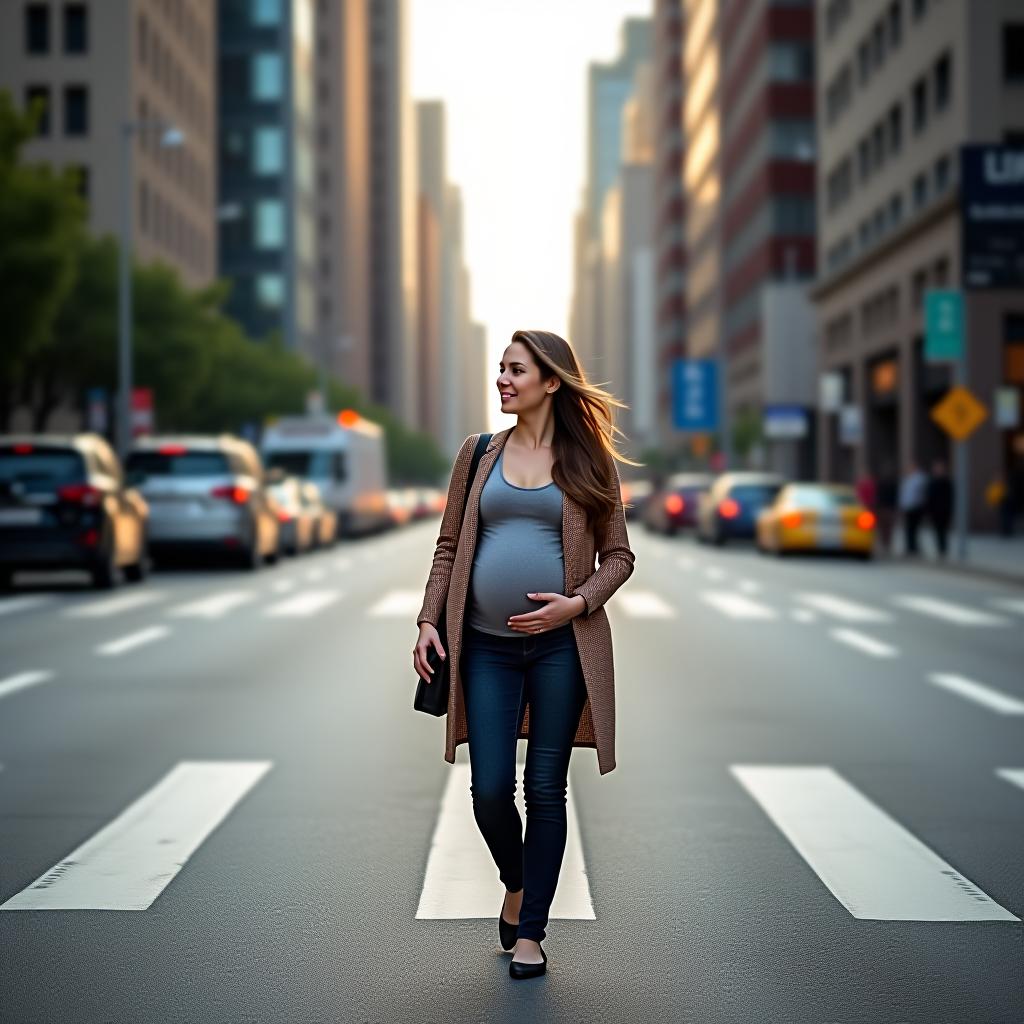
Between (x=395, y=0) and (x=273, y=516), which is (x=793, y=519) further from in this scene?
(x=395, y=0)

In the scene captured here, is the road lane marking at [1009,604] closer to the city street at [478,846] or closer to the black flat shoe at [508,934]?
the city street at [478,846]

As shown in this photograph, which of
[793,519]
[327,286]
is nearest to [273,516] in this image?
[793,519]

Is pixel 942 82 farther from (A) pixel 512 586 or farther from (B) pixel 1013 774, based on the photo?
(A) pixel 512 586

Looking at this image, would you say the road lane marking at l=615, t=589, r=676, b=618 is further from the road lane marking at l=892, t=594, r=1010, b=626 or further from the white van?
the white van

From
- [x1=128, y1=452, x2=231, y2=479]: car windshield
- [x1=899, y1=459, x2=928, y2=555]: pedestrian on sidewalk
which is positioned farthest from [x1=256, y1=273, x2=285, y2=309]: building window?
[x1=128, y1=452, x2=231, y2=479]: car windshield

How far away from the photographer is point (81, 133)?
6350 cm

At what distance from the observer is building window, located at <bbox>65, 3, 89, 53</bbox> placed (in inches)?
2493

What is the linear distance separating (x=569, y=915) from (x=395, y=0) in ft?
621

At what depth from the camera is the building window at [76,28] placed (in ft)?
208

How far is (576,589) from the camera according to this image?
15.6ft

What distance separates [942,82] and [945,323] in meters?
16.5

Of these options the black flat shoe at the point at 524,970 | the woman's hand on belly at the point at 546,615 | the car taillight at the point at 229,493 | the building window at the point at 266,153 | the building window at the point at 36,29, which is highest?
the building window at the point at 266,153

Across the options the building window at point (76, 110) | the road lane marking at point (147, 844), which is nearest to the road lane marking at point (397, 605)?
the road lane marking at point (147, 844)

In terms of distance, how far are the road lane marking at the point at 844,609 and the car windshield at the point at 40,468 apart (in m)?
8.54
